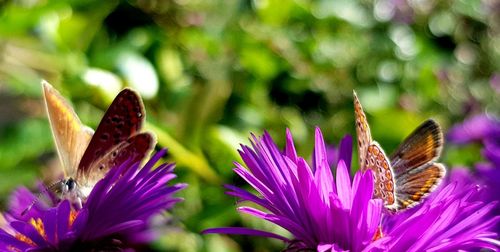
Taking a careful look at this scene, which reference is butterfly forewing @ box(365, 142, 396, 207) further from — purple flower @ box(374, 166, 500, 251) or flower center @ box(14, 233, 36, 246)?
flower center @ box(14, 233, 36, 246)

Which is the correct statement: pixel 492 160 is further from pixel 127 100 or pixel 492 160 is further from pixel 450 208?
pixel 127 100

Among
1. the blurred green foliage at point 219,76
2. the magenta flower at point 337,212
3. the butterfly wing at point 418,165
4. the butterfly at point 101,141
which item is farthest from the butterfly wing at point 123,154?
the blurred green foliage at point 219,76

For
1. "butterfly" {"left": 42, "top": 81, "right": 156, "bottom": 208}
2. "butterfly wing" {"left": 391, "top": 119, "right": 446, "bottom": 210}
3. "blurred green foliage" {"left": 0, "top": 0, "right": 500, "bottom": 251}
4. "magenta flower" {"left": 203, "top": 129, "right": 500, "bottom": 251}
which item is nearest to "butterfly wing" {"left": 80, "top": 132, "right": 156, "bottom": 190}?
"butterfly" {"left": 42, "top": 81, "right": 156, "bottom": 208}

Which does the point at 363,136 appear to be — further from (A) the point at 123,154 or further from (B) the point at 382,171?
(A) the point at 123,154

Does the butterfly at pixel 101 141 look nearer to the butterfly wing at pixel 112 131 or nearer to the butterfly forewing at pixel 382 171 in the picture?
the butterfly wing at pixel 112 131

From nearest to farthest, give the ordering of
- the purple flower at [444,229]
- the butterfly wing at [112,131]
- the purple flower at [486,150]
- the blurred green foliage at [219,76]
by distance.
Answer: the purple flower at [444,229] < the butterfly wing at [112,131] < the purple flower at [486,150] < the blurred green foliage at [219,76]

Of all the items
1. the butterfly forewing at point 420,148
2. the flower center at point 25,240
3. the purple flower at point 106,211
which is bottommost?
the flower center at point 25,240

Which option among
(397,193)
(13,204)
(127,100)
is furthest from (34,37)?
(397,193)
